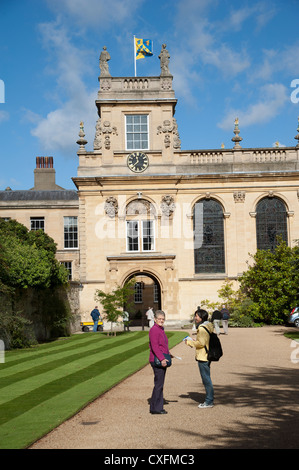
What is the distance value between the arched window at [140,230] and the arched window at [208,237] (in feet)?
8.88

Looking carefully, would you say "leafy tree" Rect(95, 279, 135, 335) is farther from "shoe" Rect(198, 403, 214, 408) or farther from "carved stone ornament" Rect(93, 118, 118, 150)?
"shoe" Rect(198, 403, 214, 408)

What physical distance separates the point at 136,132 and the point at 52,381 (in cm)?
2268

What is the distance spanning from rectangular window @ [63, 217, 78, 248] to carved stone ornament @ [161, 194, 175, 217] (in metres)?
11.1

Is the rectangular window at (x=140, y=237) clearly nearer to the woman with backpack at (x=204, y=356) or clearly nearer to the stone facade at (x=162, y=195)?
the stone facade at (x=162, y=195)

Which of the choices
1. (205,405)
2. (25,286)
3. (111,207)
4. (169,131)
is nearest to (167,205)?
(111,207)

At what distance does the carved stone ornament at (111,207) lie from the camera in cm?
3091

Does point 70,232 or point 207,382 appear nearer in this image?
point 207,382

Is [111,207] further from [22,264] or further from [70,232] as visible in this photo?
[22,264]

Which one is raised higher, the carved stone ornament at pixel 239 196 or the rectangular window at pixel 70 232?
the carved stone ornament at pixel 239 196

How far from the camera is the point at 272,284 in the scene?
96.1ft

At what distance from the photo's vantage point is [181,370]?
Result: 13.4m

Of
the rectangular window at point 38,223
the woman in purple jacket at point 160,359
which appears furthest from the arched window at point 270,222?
the woman in purple jacket at point 160,359

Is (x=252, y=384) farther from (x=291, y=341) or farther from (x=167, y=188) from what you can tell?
(x=167, y=188)
